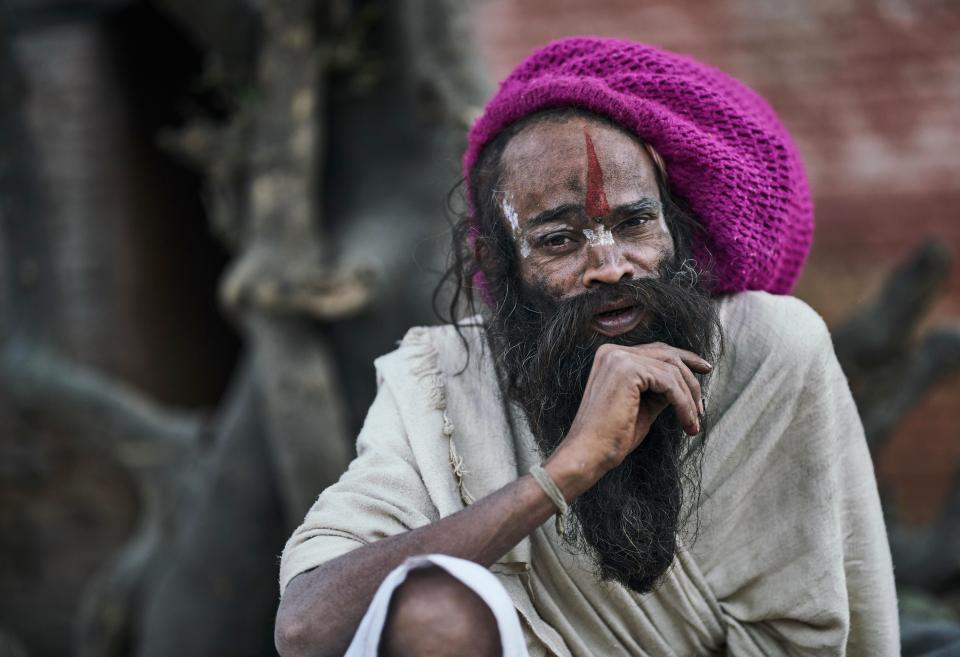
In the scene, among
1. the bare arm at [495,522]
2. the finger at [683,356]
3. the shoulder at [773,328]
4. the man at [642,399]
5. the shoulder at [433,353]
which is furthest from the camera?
the shoulder at [433,353]

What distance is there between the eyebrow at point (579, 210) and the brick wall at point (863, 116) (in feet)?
13.7

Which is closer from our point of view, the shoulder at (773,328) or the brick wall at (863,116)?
the shoulder at (773,328)

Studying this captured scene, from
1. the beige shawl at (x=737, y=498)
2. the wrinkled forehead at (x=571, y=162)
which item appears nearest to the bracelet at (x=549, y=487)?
the beige shawl at (x=737, y=498)

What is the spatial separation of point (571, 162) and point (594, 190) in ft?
0.28

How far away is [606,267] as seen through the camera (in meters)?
2.53

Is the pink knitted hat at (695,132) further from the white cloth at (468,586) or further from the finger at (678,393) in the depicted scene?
the white cloth at (468,586)

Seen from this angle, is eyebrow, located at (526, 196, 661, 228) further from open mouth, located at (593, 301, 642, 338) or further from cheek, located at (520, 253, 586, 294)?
open mouth, located at (593, 301, 642, 338)

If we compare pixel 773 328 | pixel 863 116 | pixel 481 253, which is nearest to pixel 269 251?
pixel 481 253

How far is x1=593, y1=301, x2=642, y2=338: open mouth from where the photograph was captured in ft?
8.23

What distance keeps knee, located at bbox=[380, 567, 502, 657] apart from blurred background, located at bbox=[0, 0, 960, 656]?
1821mm

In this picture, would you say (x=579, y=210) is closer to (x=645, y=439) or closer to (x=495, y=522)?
(x=645, y=439)

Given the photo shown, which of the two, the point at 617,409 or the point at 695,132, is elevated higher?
the point at 695,132

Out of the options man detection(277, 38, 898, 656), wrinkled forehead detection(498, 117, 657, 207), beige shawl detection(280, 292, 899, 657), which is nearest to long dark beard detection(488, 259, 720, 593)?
man detection(277, 38, 898, 656)

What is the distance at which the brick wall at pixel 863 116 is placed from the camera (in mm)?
6375
